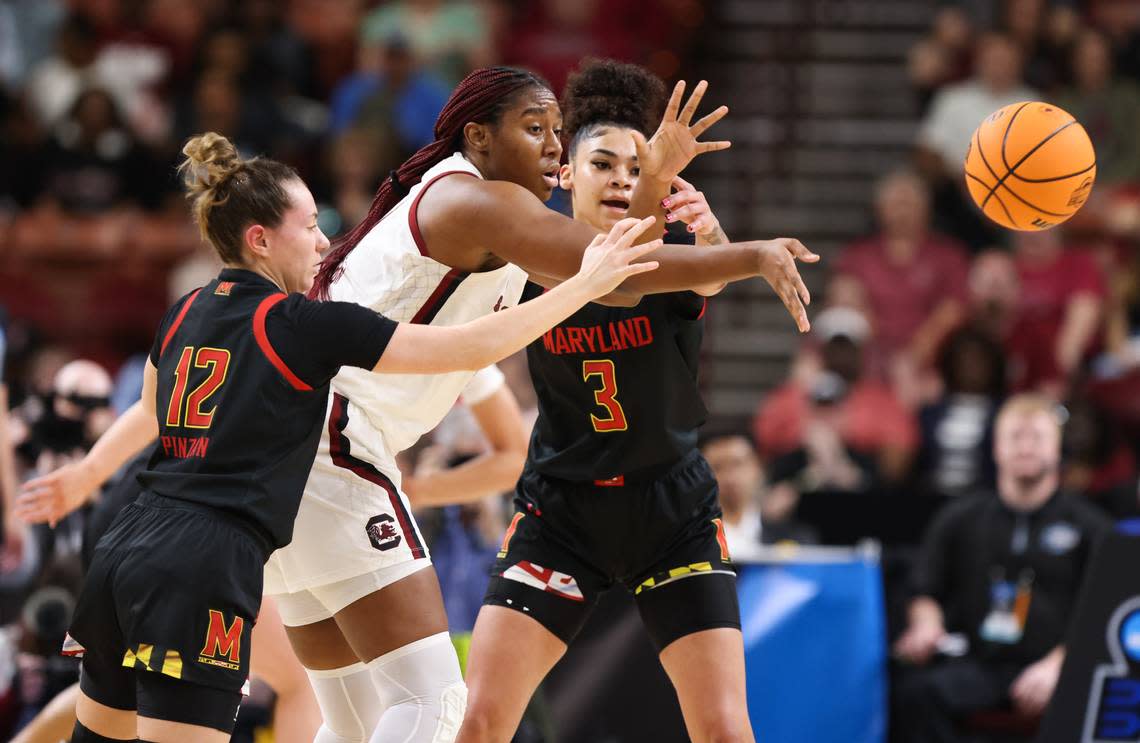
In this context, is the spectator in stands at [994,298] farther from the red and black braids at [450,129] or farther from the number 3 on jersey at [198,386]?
the number 3 on jersey at [198,386]

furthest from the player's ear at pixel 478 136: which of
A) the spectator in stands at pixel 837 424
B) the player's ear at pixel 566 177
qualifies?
the spectator in stands at pixel 837 424

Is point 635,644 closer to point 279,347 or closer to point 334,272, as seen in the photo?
point 334,272

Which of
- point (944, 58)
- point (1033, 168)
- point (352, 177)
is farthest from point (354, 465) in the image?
point (944, 58)

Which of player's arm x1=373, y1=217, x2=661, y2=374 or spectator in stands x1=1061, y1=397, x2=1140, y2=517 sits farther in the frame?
spectator in stands x1=1061, y1=397, x2=1140, y2=517

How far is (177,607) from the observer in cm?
394

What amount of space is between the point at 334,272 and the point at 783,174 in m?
8.20

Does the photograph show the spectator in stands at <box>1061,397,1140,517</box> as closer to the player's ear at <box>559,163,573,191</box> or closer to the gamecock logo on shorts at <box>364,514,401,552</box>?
the player's ear at <box>559,163,573,191</box>

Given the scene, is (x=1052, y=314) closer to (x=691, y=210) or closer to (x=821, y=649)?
(x=821, y=649)

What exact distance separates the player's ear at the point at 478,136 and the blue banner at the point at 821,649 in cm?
348

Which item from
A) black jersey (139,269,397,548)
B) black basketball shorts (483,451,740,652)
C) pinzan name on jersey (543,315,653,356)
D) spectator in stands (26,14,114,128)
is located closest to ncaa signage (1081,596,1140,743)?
black basketball shorts (483,451,740,652)

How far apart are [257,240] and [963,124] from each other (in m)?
8.62

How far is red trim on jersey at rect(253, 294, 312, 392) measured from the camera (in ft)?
13.3

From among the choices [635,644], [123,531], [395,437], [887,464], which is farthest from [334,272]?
[887,464]

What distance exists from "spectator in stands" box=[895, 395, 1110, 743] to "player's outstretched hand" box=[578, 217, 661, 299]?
4153 millimetres
